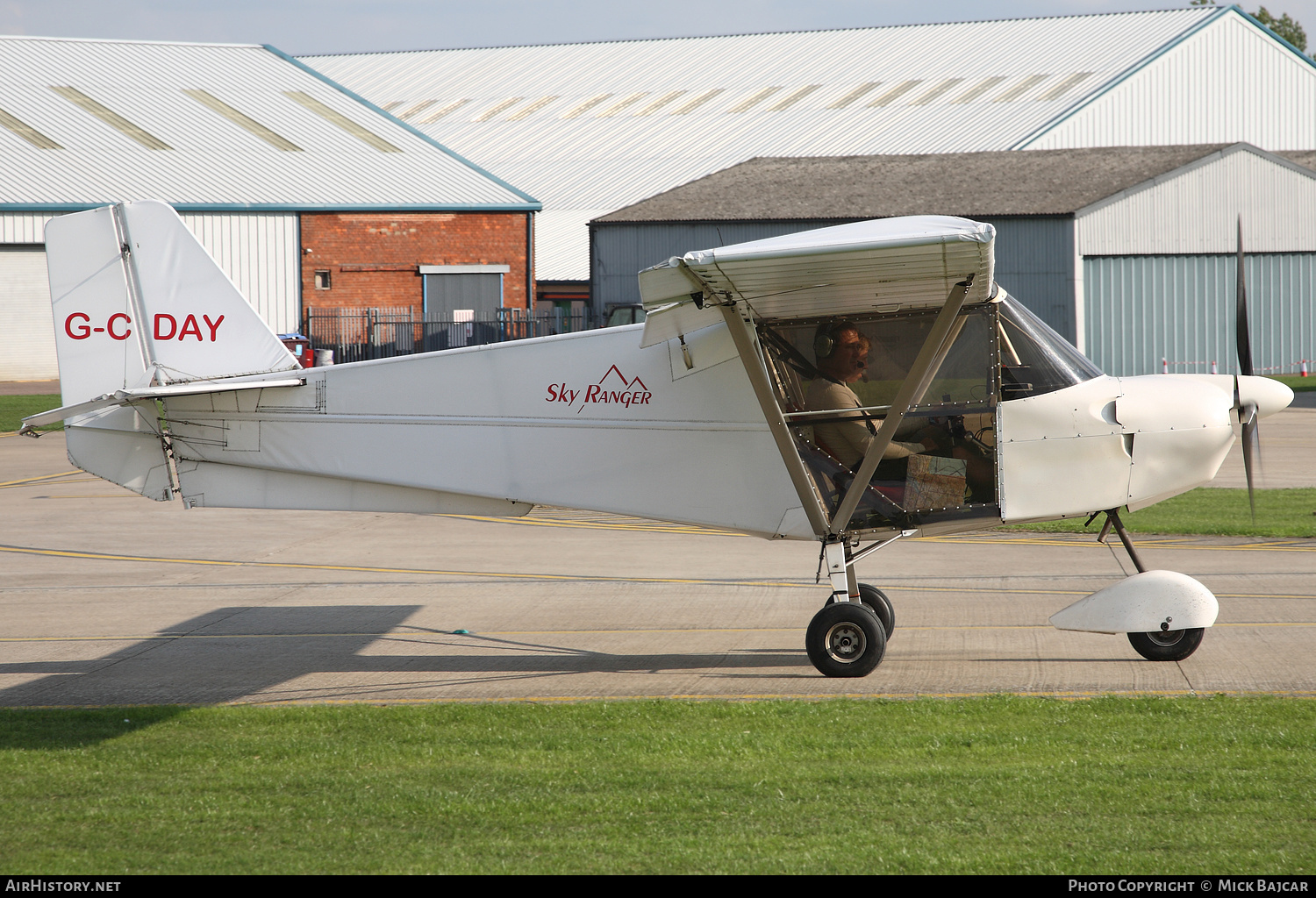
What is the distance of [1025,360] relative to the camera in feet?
25.7

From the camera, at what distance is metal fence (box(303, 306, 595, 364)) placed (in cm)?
3656

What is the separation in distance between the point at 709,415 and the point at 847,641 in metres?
1.72

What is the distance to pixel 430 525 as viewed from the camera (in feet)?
50.0

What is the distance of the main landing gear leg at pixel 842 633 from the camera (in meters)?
7.96

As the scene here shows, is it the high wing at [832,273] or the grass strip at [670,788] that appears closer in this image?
the grass strip at [670,788]

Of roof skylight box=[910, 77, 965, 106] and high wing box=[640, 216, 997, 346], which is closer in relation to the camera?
high wing box=[640, 216, 997, 346]

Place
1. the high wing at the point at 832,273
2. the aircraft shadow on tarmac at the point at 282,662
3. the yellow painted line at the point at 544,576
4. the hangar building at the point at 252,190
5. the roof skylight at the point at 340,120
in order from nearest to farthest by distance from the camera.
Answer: the high wing at the point at 832,273, the aircraft shadow on tarmac at the point at 282,662, the yellow painted line at the point at 544,576, the hangar building at the point at 252,190, the roof skylight at the point at 340,120

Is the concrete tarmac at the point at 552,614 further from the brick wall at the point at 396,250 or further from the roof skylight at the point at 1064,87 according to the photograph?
the roof skylight at the point at 1064,87

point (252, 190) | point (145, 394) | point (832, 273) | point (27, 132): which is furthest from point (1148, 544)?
point (27, 132)

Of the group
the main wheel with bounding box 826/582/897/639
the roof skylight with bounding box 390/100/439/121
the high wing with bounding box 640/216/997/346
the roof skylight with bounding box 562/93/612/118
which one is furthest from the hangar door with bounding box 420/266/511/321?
the high wing with bounding box 640/216/997/346

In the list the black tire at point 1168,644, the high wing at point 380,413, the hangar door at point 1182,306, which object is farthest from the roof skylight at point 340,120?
the black tire at point 1168,644

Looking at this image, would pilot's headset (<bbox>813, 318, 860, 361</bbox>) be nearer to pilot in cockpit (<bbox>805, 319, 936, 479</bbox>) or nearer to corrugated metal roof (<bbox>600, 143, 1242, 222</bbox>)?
pilot in cockpit (<bbox>805, 319, 936, 479</bbox>)

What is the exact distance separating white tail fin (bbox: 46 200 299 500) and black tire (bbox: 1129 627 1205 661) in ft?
21.0

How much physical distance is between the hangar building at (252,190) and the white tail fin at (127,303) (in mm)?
28333
